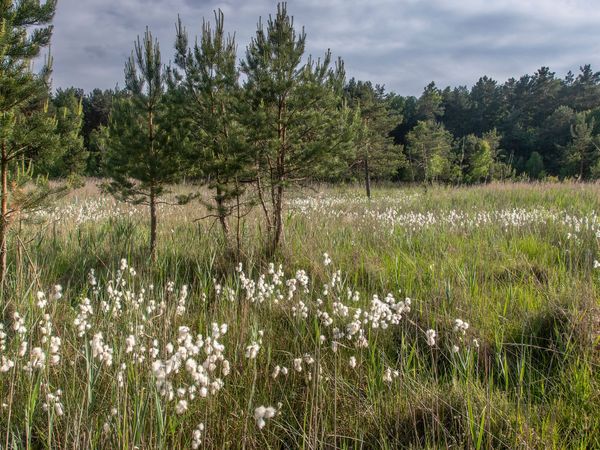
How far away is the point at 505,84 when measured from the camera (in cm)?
6894

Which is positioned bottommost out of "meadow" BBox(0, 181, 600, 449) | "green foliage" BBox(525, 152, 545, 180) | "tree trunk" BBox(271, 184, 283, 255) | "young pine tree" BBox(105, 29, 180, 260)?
"meadow" BBox(0, 181, 600, 449)

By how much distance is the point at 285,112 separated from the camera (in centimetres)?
552

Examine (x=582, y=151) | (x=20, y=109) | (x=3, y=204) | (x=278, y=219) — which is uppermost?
(x=582, y=151)

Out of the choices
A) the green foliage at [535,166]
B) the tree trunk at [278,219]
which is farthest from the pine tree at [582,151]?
the tree trunk at [278,219]

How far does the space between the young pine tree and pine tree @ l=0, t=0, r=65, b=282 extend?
1.32 metres

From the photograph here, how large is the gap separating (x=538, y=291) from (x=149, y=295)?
3.67 metres

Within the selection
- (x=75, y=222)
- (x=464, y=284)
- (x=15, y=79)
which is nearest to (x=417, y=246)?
(x=464, y=284)

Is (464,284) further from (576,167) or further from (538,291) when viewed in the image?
(576,167)

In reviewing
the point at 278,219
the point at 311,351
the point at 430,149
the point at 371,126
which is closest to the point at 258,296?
the point at 311,351

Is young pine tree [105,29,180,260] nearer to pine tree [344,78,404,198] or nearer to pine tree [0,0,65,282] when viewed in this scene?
pine tree [0,0,65,282]

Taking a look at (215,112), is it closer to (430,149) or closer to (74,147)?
(74,147)

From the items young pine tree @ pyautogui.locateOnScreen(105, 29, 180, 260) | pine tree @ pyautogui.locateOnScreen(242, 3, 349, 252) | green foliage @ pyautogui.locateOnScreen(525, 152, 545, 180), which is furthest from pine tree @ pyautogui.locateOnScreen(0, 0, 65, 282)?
green foliage @ pyautogui.locateOnScreen(525, 152, 545, 180)

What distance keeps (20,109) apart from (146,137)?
150cm

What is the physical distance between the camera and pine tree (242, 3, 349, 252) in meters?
5.30
